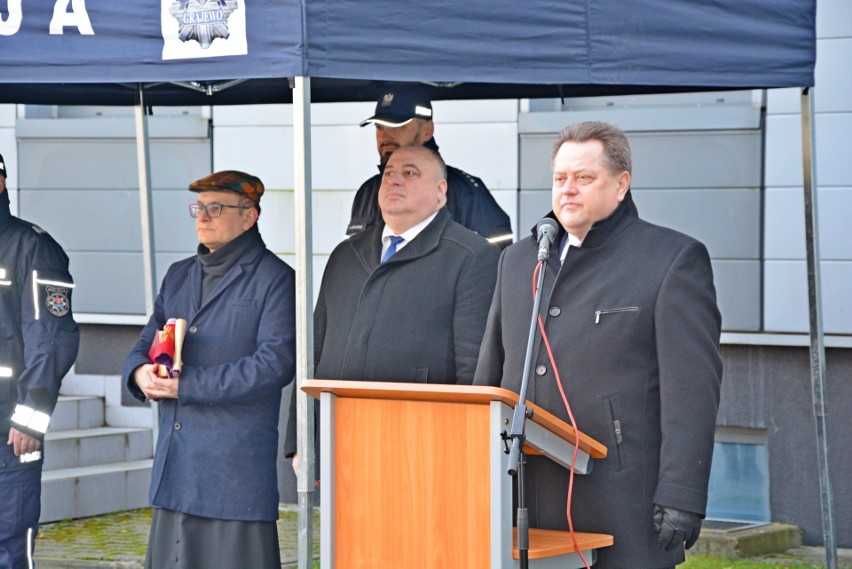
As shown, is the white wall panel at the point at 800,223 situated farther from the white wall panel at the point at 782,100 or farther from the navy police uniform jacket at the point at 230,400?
the navy police uniform jacket at the point at 230,400

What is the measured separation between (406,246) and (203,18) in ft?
3.81

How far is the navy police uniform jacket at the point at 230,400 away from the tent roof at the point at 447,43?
1.07m

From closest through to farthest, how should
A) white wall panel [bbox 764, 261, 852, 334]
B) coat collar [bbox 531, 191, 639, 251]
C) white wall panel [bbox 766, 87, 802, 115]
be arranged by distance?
coat collar [bbox 531, 191, 639, 251]
white wall panel [bbox 764, 261, 852, 334]
white wall panel [bbox 766, 87, 802, 115]

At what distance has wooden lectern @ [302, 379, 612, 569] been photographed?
3.45 m

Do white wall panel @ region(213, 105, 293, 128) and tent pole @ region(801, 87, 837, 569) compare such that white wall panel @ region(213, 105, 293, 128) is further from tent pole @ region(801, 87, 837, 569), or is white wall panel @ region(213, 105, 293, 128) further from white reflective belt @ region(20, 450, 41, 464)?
tent pole @ region(801, 87, 837, 569)

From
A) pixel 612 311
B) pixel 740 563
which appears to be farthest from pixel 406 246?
pixel 740 563

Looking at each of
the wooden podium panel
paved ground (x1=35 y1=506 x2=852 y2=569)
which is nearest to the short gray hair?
the wooden podium panel

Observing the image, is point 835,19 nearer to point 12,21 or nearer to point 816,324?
point 816,324

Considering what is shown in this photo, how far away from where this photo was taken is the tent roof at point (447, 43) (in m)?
4.40

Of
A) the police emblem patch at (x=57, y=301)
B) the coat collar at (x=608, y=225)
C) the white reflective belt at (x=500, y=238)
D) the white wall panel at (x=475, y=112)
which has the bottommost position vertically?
the police emblem patch at (x=57, y=301)

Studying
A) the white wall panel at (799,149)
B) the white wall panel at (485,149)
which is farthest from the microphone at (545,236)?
the white wall panel at (485,149)

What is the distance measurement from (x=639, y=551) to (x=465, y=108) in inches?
203

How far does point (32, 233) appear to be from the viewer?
19.6ft

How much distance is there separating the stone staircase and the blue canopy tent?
13.7ft
